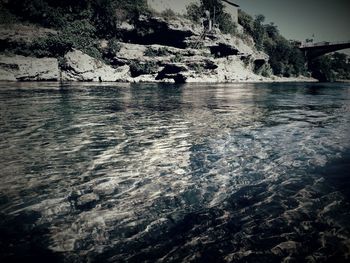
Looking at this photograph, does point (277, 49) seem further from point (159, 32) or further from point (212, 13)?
point (159, 32)

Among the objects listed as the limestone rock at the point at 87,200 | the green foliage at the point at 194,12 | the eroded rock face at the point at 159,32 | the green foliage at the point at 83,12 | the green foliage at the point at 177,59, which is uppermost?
the green foliage at the point at 194,12

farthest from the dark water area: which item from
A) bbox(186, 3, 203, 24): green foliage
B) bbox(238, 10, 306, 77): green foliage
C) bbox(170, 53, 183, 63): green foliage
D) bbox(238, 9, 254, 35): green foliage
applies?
bbox(238, 9, 254, 35): green foliage

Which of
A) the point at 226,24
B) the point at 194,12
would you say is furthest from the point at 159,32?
the point at 226,24

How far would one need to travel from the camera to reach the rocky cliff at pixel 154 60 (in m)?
41.6

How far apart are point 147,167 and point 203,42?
55425mm

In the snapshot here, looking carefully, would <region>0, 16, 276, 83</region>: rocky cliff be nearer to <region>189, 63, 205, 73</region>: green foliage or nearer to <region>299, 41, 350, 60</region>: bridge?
<region>189, 63, 205, 73</region>: green foliage

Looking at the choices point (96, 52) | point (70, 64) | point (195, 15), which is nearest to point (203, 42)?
point (195, 15)

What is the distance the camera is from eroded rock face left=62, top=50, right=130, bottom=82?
1715 inches

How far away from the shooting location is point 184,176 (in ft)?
16.9

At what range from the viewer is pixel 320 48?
267 feet

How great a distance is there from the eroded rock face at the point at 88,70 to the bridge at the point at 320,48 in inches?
2275

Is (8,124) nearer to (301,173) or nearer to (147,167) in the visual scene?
(147,167)

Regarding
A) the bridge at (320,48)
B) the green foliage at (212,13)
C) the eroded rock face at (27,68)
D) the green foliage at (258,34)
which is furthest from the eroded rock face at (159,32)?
the bridge at (320,48)

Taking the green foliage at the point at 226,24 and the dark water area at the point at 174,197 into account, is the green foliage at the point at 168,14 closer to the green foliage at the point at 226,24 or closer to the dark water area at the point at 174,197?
the green foliage at the point at 226,24
